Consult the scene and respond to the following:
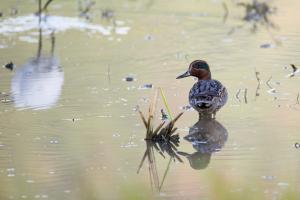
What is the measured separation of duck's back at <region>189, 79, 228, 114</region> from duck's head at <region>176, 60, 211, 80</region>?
1.79 feet

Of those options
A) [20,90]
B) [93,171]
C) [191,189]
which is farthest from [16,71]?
[191,189]

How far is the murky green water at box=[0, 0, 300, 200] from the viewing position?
666cm

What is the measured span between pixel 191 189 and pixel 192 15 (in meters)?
7.87

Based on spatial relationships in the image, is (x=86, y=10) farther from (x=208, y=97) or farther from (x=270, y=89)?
(x=208, y=97)

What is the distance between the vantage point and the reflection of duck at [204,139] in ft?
23.9

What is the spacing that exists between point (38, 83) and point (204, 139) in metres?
2.81

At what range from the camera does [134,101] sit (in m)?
9.18

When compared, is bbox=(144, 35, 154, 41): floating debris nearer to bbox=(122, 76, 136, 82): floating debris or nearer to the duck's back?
bbox=(122, 76, 136, 82): floating debris

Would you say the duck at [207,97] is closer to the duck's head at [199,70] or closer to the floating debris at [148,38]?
the duck's head at [199,70]

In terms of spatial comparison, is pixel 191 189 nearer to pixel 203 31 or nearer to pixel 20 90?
pixel 20 90

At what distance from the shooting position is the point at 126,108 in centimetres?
888

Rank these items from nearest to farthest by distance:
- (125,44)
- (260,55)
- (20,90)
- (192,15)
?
(20,90) < (260,55) < (125,44) < (192,15)

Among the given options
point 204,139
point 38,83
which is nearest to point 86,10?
point 38,83

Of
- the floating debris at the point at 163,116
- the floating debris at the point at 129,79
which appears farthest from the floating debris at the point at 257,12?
the floating debris at the point at 163,116
